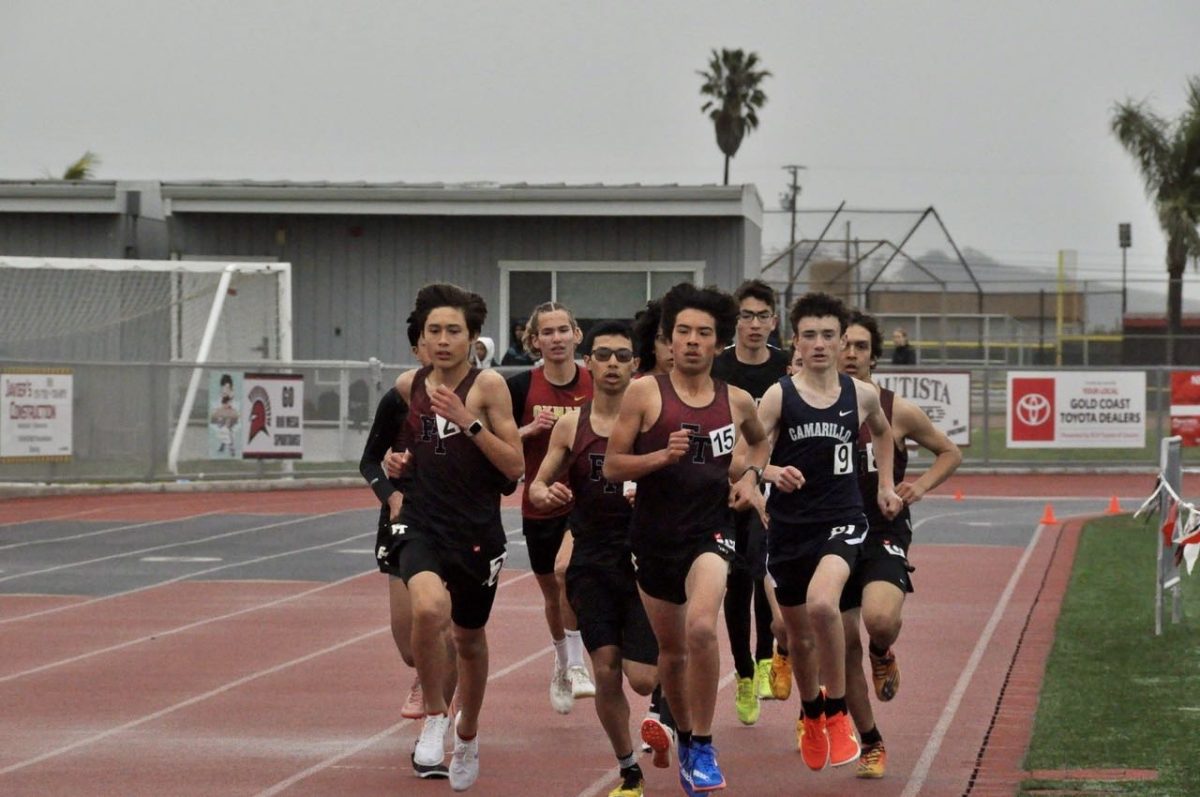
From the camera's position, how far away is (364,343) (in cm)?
3462

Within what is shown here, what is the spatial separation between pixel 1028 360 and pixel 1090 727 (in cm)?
3031

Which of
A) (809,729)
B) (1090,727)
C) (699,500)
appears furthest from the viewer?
(1090,727)

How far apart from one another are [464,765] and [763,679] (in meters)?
2.84

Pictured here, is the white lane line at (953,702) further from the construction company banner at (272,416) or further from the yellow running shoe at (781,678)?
the construction company banner at (272,416)

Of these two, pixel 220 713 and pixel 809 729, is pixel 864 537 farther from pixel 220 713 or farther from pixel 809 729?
pixel 220 713

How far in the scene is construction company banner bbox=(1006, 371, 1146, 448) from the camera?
2969 centimetres

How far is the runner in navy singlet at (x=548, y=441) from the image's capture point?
32.5ft

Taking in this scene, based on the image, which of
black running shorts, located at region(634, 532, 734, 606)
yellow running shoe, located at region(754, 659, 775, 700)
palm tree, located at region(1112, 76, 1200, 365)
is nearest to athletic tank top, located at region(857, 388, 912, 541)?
black running shorts, located at region(634, 532, 734, 606)

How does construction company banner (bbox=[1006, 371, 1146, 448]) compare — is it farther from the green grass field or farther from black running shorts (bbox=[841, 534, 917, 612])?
black running shorts (bbox=[841, 534, 917, 612])

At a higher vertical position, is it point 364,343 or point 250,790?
point 364,343

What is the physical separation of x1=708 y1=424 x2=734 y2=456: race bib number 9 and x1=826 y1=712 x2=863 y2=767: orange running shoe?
1.32 meters

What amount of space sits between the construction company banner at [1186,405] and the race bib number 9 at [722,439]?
2356 centimetres

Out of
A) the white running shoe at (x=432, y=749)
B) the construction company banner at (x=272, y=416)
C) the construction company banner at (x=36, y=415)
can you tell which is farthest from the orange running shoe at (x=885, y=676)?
the construction company banner at (x=272, y=416)

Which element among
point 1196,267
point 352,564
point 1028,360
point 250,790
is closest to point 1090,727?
point 250,790
